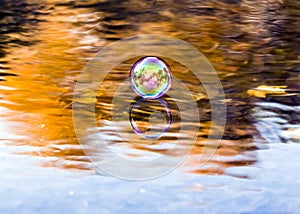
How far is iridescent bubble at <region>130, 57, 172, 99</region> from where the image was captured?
3.93 meters

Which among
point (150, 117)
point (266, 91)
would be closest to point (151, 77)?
point (150, 117)

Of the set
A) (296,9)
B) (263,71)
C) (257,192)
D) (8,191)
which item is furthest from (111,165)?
(296,9)

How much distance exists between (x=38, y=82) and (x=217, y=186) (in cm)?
250

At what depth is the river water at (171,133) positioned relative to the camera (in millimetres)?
2646

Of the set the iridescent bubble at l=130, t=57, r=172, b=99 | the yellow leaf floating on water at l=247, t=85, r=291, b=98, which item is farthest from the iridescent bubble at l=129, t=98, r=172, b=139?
the yellow leaf floating on water at l=247, t=85, r=291, b=98

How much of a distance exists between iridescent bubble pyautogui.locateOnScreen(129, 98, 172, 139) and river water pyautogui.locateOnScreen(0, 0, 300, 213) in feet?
0.55

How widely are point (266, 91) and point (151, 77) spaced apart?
3.62 ft

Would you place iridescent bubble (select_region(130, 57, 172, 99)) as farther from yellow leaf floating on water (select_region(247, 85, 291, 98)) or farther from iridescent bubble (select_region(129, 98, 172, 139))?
yellow leaf floating on water (select_region(247, 85, 291, 98))

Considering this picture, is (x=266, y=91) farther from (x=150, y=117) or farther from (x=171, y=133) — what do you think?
(x=171, y=133)

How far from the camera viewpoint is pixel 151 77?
398cm

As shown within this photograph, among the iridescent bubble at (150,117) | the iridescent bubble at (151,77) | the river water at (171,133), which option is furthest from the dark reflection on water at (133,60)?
the iridescent bubble at (151,77)

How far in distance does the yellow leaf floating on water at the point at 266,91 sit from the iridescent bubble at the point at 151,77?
2.92 feet

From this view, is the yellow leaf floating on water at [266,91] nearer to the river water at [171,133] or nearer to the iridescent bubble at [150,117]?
the river water at [171,133]

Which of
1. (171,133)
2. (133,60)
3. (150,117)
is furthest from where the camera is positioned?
(133,60)
